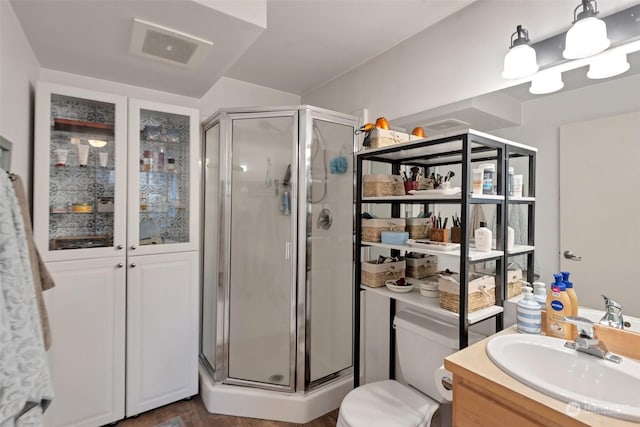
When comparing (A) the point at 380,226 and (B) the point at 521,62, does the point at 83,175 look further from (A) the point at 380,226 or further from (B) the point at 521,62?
(B) the point at 521,62

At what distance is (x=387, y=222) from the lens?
1.72 metres

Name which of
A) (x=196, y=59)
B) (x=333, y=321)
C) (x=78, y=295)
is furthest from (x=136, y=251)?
(x=333, y=321)

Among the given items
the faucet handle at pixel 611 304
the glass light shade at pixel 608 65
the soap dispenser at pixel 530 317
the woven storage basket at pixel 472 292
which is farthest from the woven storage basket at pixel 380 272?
the glass light shade at pixel 608 65

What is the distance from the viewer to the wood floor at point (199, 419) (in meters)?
1.90

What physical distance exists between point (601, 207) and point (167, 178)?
2.33 m

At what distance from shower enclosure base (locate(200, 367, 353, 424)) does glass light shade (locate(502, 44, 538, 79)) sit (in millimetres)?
2052

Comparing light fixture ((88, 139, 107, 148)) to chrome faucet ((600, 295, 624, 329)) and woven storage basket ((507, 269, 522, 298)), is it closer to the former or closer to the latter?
woven storage basket ((507, 269, 522, 298))

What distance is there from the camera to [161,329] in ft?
6.62

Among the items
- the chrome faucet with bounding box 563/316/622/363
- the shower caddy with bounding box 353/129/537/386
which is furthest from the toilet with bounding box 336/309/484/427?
the chrome faucet with bounding box 563/316/622/363

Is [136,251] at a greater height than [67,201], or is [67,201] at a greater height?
[67,201]

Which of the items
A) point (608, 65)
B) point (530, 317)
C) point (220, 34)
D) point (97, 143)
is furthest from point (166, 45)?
point (530, 317)

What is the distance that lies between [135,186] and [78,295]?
0.68 m

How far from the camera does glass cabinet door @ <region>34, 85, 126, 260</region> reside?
174 centimetres

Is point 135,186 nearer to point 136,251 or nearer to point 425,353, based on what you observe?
point 136,251
